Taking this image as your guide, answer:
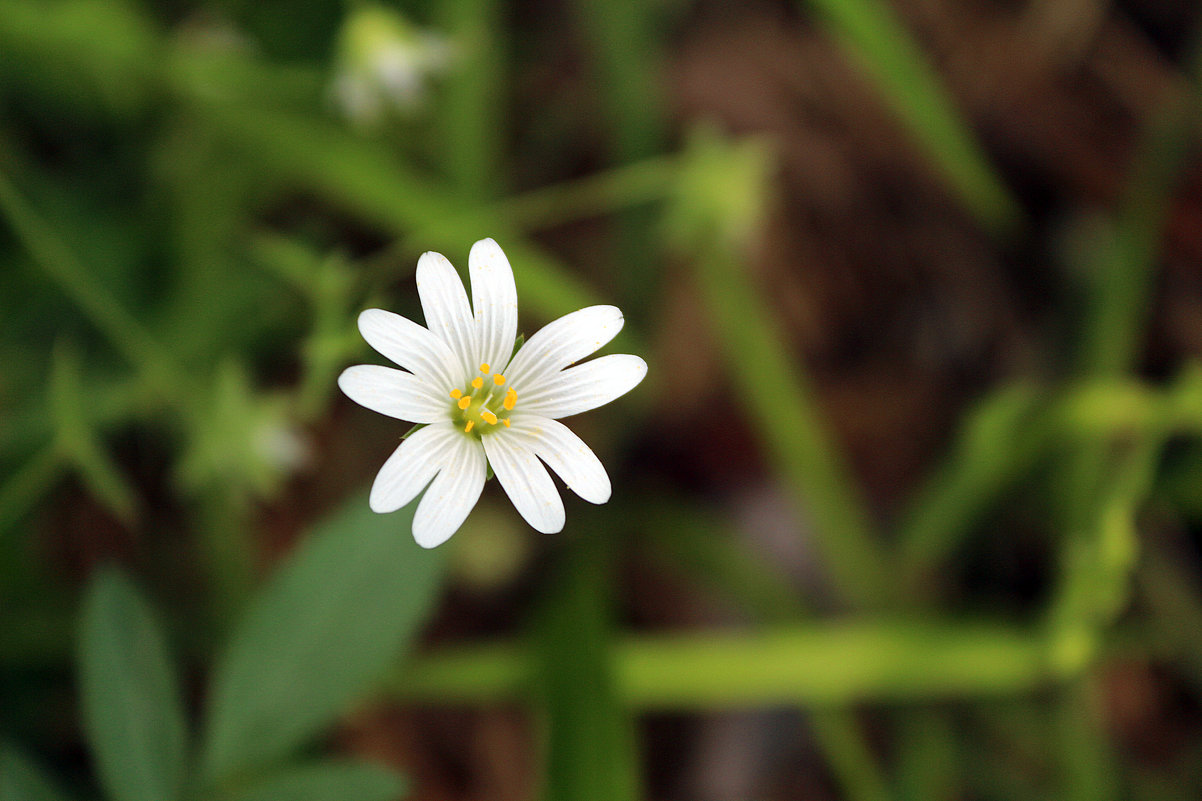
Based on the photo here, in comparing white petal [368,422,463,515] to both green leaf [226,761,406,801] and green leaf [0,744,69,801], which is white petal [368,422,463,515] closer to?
green leaf [226,761,406,801]

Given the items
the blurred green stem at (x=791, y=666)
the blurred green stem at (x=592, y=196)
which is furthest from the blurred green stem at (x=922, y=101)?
the blurred green stem at (x=791, y=666)

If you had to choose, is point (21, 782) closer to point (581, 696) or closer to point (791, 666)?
point (581, 696)

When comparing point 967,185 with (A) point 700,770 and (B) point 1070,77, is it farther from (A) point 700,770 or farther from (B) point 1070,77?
(A) point 700,770

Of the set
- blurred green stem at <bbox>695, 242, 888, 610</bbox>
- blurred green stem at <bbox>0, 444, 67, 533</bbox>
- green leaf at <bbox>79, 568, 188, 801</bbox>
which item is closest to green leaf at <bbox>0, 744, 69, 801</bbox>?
green leaf at <bbox>79, 568, 188, 801</bbox>

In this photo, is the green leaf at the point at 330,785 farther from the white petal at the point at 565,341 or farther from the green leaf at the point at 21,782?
the white petal at the point at 565,341

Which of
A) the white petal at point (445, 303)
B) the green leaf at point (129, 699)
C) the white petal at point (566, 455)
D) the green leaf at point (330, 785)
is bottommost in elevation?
the green leaf at point (330, 785)

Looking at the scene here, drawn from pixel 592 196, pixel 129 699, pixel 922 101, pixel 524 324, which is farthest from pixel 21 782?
pixel 922 101

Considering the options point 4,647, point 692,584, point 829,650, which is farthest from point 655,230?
point 4,647
